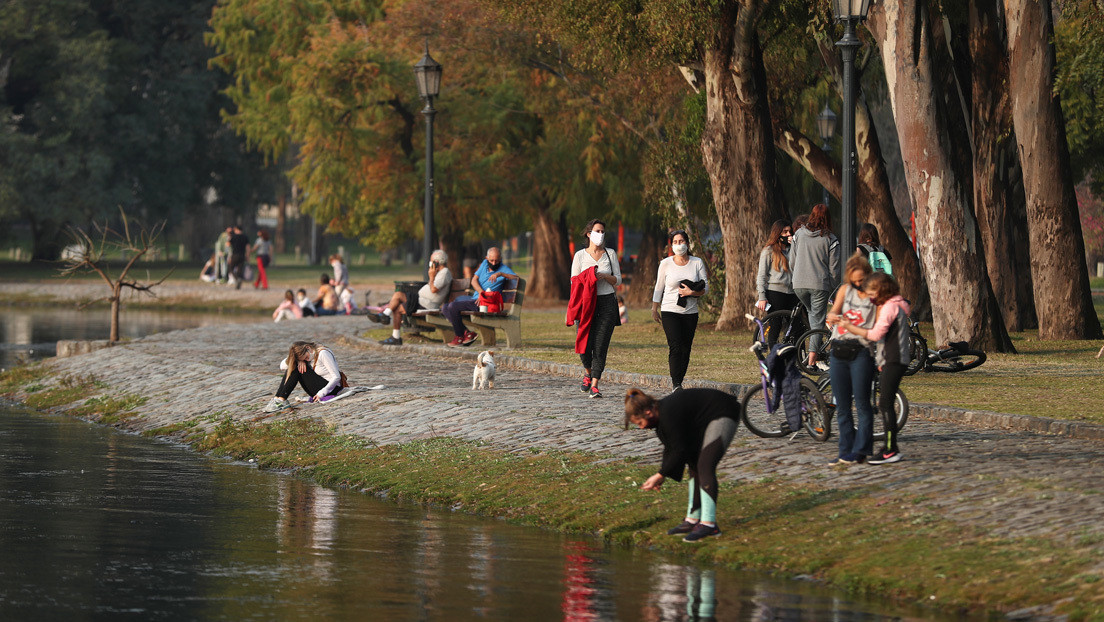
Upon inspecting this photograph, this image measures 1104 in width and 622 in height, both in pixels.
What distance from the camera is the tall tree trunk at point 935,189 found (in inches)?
846

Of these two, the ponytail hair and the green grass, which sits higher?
the ponytail hair

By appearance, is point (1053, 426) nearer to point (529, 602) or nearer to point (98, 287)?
point (529, 602)

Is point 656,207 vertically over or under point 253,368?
over

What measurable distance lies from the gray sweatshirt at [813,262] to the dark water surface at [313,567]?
5.60 m

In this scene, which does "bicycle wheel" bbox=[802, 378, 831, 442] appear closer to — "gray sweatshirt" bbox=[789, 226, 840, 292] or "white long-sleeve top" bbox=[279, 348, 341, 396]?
"gray sweatshirt" bbox=[789, 226, 840, 292]

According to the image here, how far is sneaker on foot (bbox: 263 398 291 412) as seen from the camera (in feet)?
57.0

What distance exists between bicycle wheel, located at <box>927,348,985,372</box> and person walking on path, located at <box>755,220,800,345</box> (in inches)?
91.9

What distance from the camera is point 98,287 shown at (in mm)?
47469

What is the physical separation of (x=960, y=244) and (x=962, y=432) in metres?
8.38

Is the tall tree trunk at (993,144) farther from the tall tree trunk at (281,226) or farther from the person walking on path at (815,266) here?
the tall tree trunk at (281,226)

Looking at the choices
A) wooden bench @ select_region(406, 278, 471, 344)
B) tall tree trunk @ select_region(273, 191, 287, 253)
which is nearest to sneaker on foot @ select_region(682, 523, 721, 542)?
wooden bench @ select_region(406, 278, 471, 344)

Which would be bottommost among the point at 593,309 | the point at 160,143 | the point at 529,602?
the point at 529,602

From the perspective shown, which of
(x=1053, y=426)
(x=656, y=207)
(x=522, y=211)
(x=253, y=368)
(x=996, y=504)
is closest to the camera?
(x=996, y=504)

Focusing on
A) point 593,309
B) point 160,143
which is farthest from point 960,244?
point 160,143
